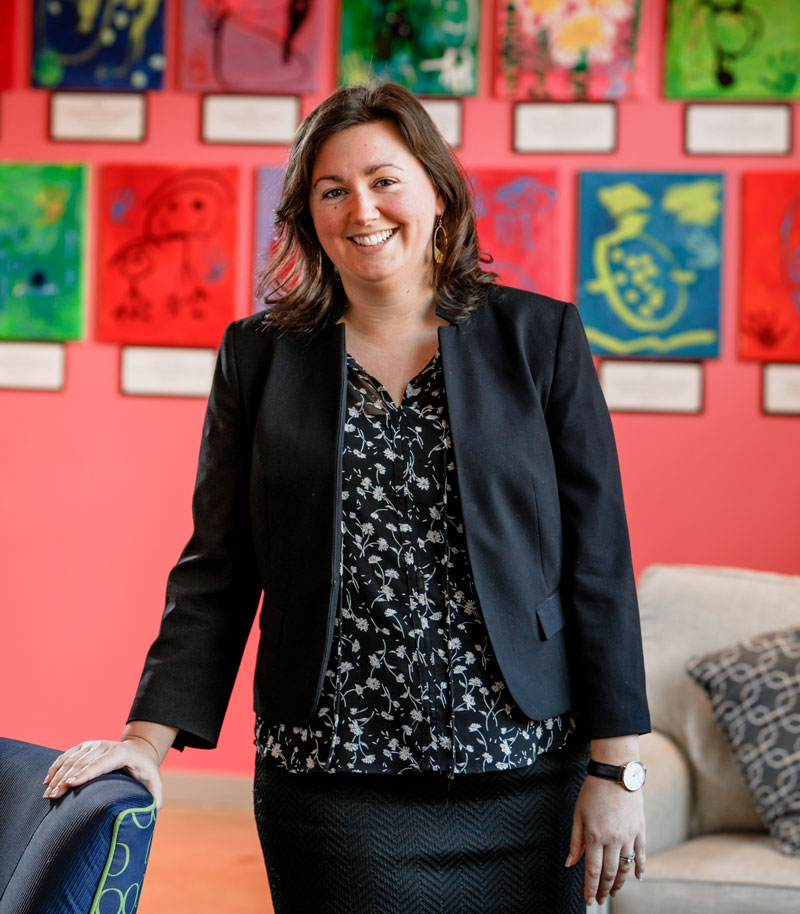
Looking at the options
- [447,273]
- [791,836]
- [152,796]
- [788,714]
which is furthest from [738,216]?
[152,796]

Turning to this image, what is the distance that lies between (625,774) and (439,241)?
70 centimetres

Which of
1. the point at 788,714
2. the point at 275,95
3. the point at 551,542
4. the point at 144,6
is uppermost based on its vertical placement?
the point at 144,6

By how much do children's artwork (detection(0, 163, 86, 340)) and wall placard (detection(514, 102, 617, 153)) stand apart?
1477 millimetres

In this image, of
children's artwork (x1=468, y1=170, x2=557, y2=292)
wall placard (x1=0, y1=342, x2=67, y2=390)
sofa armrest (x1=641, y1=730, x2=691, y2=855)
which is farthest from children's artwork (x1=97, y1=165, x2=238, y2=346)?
sofa armrest (x1=641, y1=730, x2=691, y2=855)

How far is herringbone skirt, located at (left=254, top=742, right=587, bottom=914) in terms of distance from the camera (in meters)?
1.28

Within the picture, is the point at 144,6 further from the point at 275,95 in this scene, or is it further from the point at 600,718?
the point at 600,718

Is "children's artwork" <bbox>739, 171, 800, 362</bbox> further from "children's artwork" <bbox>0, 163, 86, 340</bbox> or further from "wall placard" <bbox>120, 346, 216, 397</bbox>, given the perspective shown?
"children's artwork" <bbox>0, 163, 86, 340</bbox>

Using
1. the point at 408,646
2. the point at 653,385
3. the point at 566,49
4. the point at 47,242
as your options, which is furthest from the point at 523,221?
the point at 408,646

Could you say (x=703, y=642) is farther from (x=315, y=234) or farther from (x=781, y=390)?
(x=315, y=234)

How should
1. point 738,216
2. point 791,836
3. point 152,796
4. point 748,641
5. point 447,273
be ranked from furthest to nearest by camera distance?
point 738,216, point 748,641, point 791,836, point 447,273, point 152,796

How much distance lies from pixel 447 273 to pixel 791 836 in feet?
4.41

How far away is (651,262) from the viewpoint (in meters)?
3.42

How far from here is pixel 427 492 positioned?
4.20ft

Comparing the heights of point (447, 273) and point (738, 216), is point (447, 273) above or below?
below
